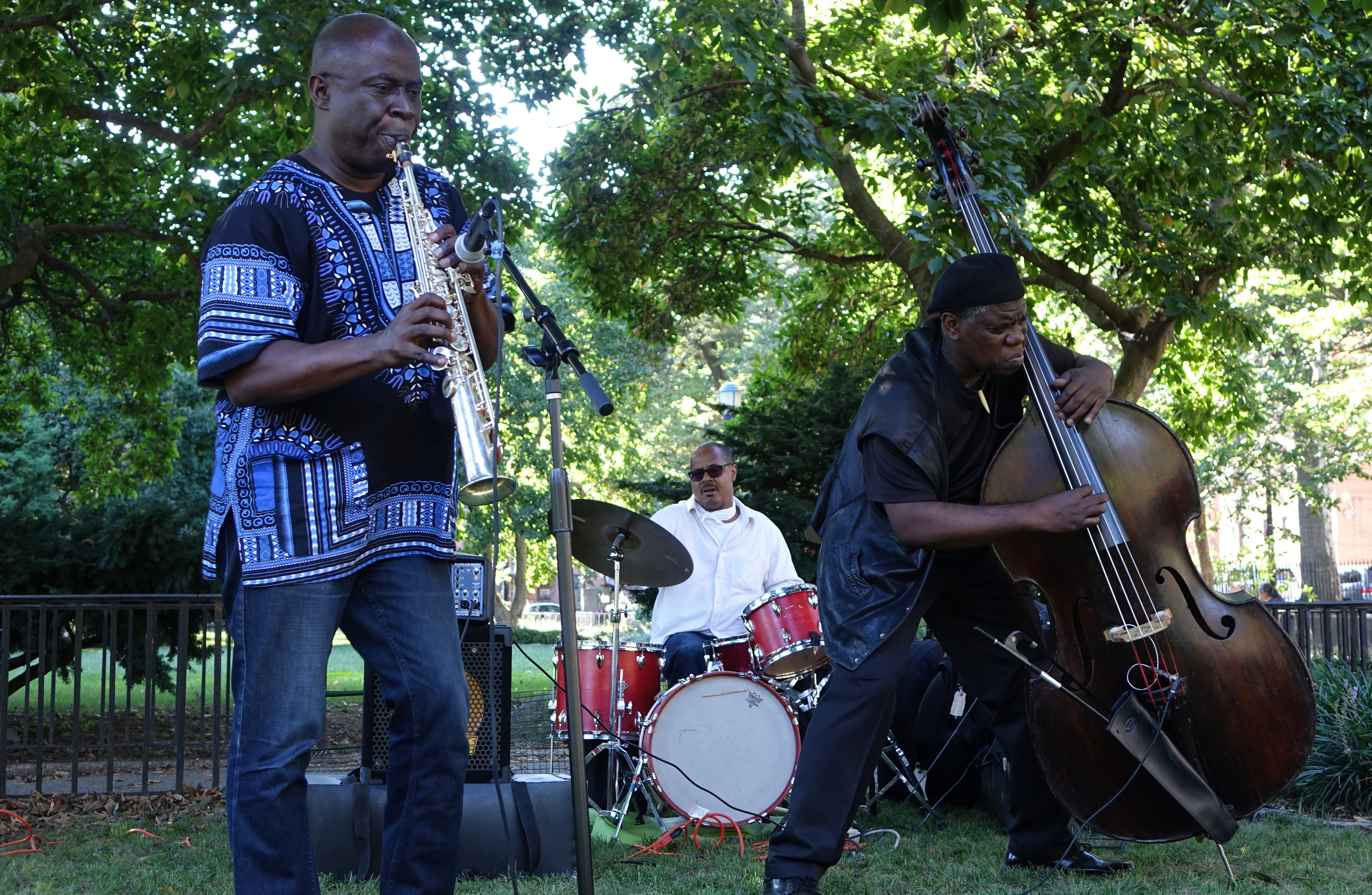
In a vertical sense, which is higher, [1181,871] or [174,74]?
[174,74]

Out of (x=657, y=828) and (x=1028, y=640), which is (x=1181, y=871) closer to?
(x=1028, y=640)

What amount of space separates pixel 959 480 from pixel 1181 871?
1.79m

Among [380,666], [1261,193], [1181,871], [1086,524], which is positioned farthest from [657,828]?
[1261,193]

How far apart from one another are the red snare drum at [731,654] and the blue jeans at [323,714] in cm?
377

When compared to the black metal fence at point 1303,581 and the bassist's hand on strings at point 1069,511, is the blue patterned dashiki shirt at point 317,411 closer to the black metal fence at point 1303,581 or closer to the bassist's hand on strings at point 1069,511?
the bassist's hand on strings at point 1069,511

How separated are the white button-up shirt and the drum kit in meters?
0.39

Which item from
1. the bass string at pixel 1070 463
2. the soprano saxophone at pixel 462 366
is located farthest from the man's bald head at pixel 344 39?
the bass string at pixel 1070 463

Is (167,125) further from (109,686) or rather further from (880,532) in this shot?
(880,532)

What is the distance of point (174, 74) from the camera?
27.7ft

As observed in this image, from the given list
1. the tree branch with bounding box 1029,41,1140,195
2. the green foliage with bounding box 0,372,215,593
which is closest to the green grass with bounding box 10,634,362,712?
the green foliage with bounding box 0,372,215,593

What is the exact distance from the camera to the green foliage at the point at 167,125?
800cm

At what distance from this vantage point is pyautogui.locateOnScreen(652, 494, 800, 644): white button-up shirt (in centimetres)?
679

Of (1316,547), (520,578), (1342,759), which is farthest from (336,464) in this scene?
(1316,547)

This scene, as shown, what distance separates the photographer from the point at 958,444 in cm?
387
